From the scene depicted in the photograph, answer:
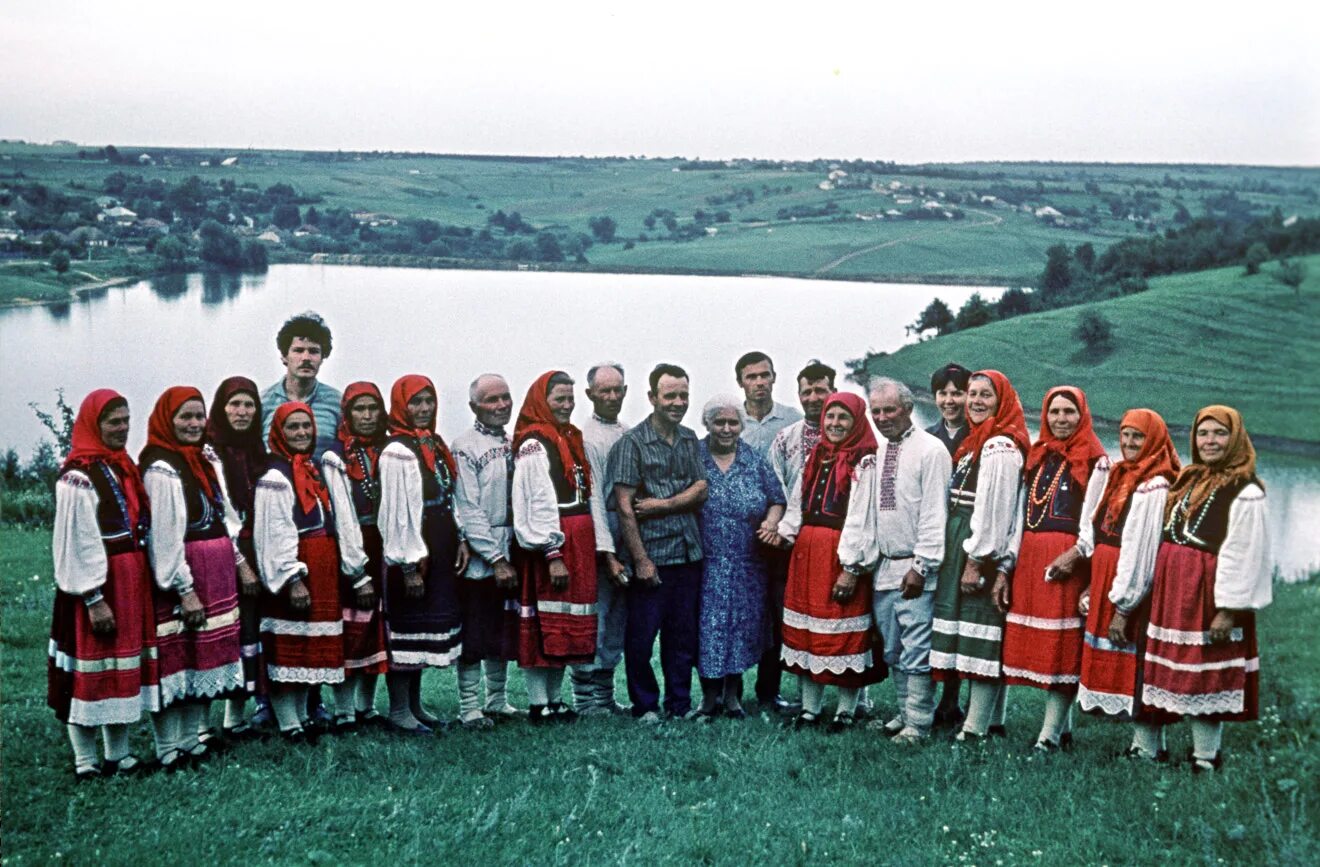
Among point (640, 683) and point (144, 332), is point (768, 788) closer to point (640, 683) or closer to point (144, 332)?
point (640, 683)

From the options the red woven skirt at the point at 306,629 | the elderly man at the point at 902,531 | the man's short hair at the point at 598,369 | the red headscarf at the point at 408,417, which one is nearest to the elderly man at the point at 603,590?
the man's short hair at the point at 598,369

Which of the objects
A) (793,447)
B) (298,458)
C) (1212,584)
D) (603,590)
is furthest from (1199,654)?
(298,458)

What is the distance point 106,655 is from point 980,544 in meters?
3.63

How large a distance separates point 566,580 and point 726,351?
43.6 feet

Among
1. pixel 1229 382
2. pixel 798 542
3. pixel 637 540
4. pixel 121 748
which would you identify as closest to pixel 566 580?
pixel 637 540

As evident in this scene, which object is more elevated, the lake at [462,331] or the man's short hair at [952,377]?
the man's short hair at [952,377]

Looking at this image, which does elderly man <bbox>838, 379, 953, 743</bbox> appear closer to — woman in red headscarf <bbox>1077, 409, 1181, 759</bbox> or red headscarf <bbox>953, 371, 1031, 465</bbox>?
red headscarf <bbox>953, 371, 1031, 465</bbox>

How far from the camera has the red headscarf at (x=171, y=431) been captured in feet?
14.1

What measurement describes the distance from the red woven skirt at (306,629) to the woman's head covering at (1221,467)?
144 inches

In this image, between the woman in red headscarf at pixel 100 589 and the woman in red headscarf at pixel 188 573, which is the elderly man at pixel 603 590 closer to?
the woman in red headscarf at pixel 188 573

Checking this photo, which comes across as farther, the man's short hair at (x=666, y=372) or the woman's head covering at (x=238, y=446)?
the man's short hair at (x=666, y=372)

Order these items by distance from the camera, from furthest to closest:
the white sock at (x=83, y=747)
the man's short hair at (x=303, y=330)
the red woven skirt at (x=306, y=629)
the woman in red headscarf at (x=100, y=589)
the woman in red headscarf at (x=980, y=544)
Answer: the man's short hair at (x=303, y=330)
the woman in red headscarf at (x=980, y=544)
the red woven skirt at (x=306, y=629)
the white sock at (x=83, y=747)
the woman in red headscarf at (x=100, y=589)

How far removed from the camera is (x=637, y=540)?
5191mm

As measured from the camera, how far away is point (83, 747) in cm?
418
